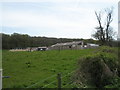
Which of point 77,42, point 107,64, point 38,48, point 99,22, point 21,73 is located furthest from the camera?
point 77,42

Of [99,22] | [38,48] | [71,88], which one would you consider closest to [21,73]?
[71,88]

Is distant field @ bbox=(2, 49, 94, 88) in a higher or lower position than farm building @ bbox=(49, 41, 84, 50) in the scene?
lower

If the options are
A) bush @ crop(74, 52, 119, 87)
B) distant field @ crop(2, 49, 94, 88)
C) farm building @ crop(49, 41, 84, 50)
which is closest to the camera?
bush @ crop(74, 52, 119, 87)

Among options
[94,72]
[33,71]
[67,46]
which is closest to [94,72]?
[94,72]

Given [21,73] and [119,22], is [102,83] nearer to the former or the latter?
[119,22]

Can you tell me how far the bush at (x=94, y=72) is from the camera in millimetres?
6375

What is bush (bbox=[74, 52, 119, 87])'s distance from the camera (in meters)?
6.38

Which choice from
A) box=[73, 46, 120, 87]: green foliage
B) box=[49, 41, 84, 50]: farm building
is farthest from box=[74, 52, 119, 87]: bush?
box=[49, 41, 84, 50]: farm building

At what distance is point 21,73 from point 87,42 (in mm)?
40692

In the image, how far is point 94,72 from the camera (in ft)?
21.2

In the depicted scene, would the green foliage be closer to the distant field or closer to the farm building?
the distant field

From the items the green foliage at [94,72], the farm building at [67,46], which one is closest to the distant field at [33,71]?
the green foliage at [94,72]

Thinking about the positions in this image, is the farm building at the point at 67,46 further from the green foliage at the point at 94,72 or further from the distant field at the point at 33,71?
the green foliage at the point at 94,72

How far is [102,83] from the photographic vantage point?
6.57 m
